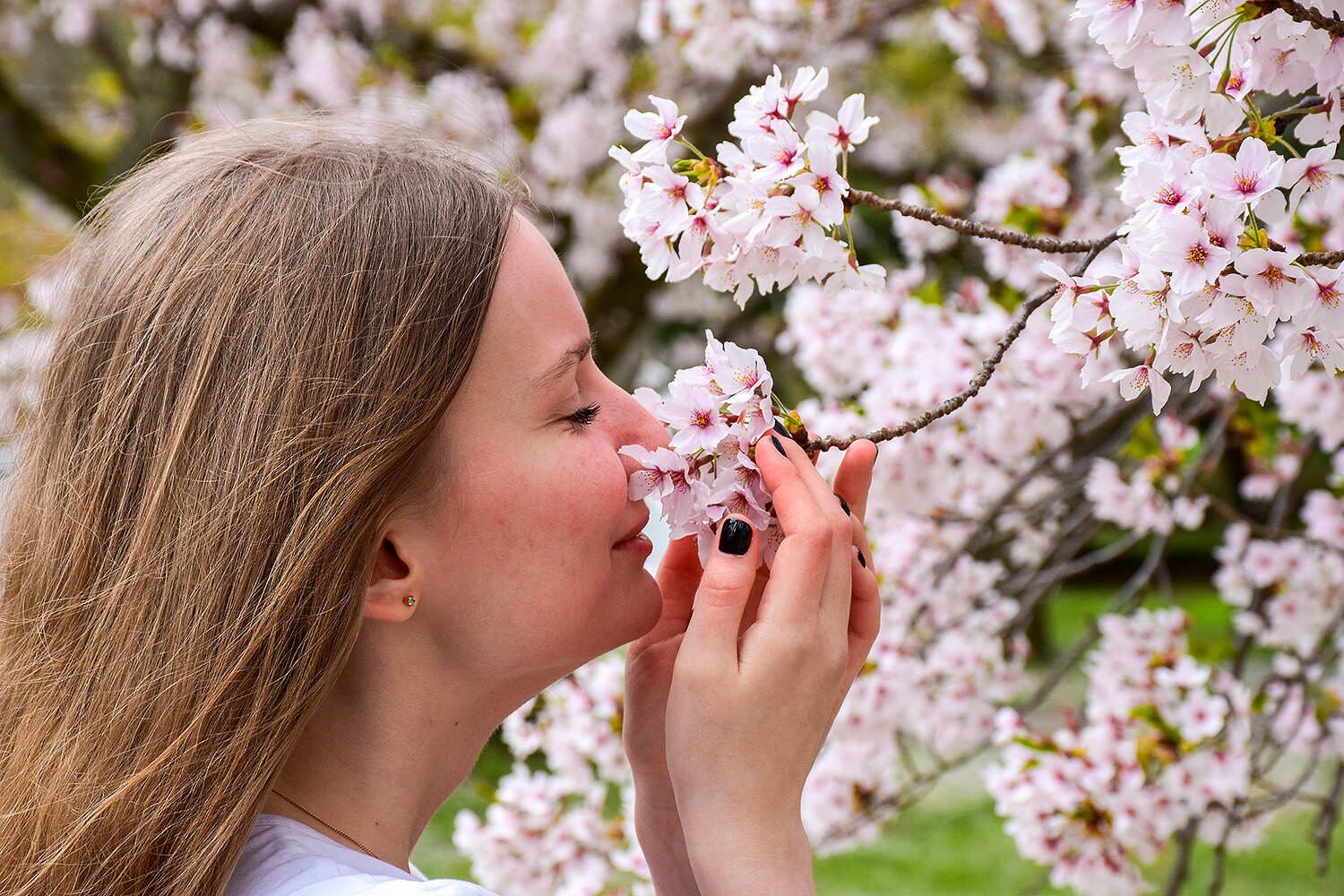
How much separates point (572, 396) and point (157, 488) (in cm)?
41

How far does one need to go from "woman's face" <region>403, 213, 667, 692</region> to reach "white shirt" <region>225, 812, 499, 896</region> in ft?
0.70

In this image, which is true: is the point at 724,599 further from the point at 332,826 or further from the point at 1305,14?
the point at 1305,14

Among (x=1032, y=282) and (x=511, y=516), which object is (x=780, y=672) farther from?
(x=1032, y=282)

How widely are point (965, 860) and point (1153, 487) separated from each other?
10.4 feet

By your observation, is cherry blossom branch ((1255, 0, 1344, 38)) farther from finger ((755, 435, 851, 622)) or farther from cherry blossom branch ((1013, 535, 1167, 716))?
cherry blossom branch ((1013, 535, 1167, 716))

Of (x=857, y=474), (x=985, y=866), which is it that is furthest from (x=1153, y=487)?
(x=985, y=866)

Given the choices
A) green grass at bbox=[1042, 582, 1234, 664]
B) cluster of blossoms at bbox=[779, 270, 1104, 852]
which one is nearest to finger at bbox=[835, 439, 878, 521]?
cluster of blossoms at bbox=[779, 270, 1104, 852]

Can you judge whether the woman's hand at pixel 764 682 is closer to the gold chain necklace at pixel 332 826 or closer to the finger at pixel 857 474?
the finger at pixel 857 474

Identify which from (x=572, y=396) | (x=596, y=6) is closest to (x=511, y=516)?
(x=572, y=396)

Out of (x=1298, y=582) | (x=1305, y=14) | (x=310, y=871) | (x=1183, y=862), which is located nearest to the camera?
(x=1305, y=14)

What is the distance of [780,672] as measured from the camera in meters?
1.23

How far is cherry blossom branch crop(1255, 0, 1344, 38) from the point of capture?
1.05m

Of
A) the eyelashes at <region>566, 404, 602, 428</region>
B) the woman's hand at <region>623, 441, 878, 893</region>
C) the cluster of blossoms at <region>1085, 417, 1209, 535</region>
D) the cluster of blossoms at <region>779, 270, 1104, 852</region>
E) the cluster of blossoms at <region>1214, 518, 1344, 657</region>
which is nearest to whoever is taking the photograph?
the eyelashes at <region>566, 404, 602, 428</region>

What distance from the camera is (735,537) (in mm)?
1268
